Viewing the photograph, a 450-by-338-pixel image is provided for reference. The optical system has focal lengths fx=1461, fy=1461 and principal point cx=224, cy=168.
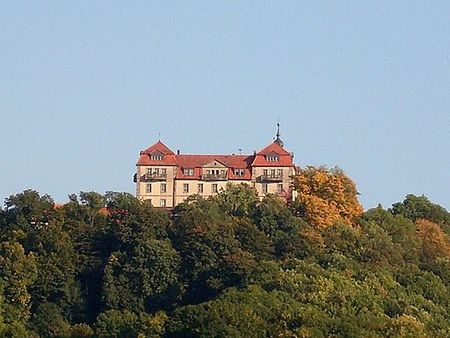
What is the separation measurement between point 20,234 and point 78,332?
839 cm

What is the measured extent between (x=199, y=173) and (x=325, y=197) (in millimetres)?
19540

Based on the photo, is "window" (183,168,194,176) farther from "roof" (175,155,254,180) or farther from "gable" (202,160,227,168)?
"gable" (202,160,227,168)

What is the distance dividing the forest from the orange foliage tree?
0.08 m

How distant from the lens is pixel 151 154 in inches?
3861

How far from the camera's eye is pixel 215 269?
6956cm

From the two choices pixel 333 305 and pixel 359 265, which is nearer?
pixel 333 305

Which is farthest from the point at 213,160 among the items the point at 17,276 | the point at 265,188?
the point at 17,276

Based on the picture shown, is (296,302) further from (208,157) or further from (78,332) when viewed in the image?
(208,157)

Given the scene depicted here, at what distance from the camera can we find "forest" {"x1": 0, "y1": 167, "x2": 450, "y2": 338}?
199 feet

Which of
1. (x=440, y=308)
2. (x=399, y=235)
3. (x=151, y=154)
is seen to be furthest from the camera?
(x=151, y=154)

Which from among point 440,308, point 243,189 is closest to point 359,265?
point 440,308

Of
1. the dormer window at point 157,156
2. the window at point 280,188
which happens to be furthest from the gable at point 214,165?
the window at point 280,188

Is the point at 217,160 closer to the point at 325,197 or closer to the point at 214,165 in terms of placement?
the point at 214,165

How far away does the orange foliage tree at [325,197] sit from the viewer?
77.4 metres
